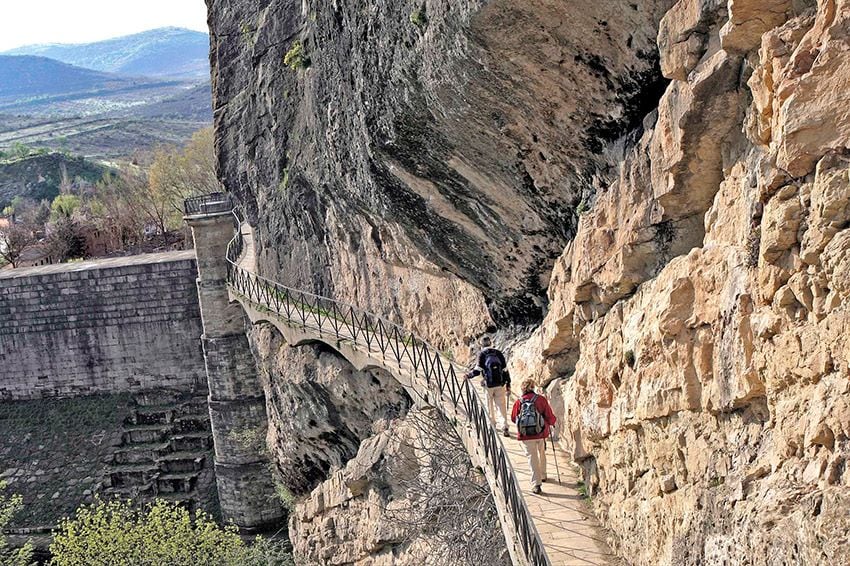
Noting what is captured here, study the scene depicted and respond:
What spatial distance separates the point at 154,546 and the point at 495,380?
11162 millimetres

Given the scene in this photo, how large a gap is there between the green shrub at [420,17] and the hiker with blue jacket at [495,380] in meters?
3.26

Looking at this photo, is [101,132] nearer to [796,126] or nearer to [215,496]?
[215,496]

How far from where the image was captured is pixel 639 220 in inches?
285

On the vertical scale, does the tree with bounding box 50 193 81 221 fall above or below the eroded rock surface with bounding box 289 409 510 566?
above

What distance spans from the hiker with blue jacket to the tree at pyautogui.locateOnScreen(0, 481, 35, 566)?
44.4ft

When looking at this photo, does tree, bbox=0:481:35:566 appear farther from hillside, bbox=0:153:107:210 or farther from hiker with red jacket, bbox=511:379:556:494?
hillside, bbox=0:153:107:210

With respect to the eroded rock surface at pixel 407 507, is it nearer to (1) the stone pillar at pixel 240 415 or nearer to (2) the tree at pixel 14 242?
(1) the stone pillar at pixel 240 415

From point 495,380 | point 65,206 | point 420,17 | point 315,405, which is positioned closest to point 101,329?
point 315,405

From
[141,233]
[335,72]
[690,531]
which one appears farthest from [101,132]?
[690,531]

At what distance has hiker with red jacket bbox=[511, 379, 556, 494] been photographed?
7855 millimetres

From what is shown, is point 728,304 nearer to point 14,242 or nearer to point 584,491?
point 584,491

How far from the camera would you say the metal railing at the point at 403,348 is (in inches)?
291

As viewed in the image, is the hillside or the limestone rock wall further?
the hillside

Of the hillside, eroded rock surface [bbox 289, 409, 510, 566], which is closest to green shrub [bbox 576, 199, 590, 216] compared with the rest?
eroded rock surface [bbox 289, 409, 510, 566]
